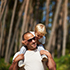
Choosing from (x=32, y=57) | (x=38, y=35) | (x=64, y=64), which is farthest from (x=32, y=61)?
(x=64, y=64)

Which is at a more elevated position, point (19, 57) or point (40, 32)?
point (40, 32)

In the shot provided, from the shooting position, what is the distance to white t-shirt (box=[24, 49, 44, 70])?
1.67 meters

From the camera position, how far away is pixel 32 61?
1.68 metres

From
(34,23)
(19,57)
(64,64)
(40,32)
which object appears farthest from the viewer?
(34,23)

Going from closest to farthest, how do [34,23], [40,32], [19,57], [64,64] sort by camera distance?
1. [19,57]
2. [40,32]
3. [64,64]
4. [34,23]

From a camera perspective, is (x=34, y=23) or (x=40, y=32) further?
(x=34, y=23)

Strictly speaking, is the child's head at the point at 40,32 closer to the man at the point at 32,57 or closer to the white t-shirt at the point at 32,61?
the man at the point at 32,57

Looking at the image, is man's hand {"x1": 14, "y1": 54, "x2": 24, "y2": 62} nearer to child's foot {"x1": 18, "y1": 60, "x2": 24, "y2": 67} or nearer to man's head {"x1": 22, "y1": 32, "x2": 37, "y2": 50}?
child's foot {"x1": 18, "y1": 60, "x2": 24, "y2": 67}

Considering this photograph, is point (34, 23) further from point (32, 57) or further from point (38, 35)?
point (32, 57)

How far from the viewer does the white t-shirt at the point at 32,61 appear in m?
1.67

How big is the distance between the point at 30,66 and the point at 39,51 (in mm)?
233

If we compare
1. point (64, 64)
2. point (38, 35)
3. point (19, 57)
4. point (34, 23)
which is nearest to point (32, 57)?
point (19, 57)

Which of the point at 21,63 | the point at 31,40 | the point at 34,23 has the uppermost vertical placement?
the point at 34,23

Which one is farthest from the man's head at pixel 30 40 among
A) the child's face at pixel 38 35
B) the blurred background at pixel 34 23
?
the blurred background at pixel 34 23
